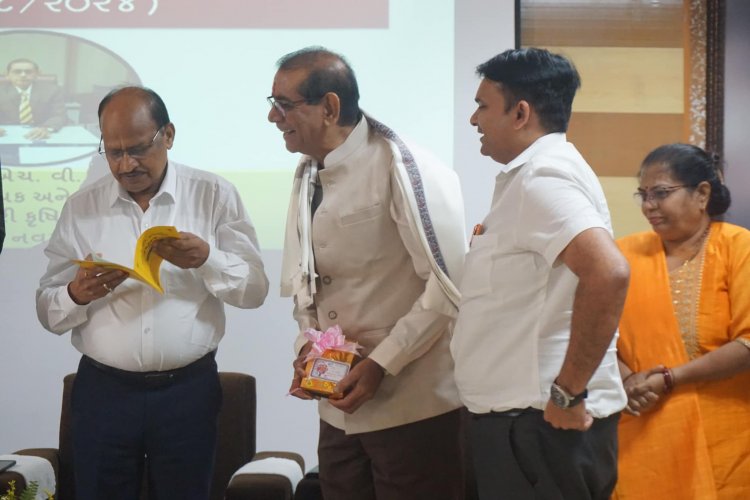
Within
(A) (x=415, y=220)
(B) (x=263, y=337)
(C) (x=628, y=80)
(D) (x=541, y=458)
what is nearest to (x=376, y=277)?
(A) (x=415, y=220)

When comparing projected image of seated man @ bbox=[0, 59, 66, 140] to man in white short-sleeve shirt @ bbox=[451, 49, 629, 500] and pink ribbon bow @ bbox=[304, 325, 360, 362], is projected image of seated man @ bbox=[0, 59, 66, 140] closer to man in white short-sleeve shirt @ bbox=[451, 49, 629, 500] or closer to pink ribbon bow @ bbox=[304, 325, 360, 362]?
pink ribbon bow @ bbox=[304, 325, 360, 362]

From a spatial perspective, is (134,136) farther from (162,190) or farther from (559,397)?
(559,397)

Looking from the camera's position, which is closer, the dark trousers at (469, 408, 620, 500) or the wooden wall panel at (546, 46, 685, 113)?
the dark trousers at (469, 408, 620, 500)

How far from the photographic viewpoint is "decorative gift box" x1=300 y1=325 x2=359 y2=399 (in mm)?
2078

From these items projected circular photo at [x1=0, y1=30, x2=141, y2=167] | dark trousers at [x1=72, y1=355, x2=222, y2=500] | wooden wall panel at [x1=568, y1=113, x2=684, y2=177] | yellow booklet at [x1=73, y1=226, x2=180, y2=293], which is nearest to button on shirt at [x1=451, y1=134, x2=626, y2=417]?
yellow booklet at [x1=73, y1=226, x2=180, y2=293]

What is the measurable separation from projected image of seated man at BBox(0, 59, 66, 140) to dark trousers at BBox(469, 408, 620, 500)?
2.39 m

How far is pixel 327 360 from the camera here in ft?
6.87

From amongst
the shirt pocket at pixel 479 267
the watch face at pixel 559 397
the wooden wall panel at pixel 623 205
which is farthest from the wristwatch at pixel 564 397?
the wooden wall panel at pixel 623 205

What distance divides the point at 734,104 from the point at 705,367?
69.8 inches

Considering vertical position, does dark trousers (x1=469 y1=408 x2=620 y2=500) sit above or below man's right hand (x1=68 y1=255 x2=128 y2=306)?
below

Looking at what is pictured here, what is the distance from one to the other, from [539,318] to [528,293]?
0.05 metres

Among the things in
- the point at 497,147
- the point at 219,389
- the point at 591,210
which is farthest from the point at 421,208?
the point at 219,389

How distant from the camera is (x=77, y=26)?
353cm

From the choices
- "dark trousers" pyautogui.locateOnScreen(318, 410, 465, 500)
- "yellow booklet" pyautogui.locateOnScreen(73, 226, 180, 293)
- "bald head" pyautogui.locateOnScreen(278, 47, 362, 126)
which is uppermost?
Result: "bald head" pyautogui.locateOnScreen(278, 47, 362, 126)
